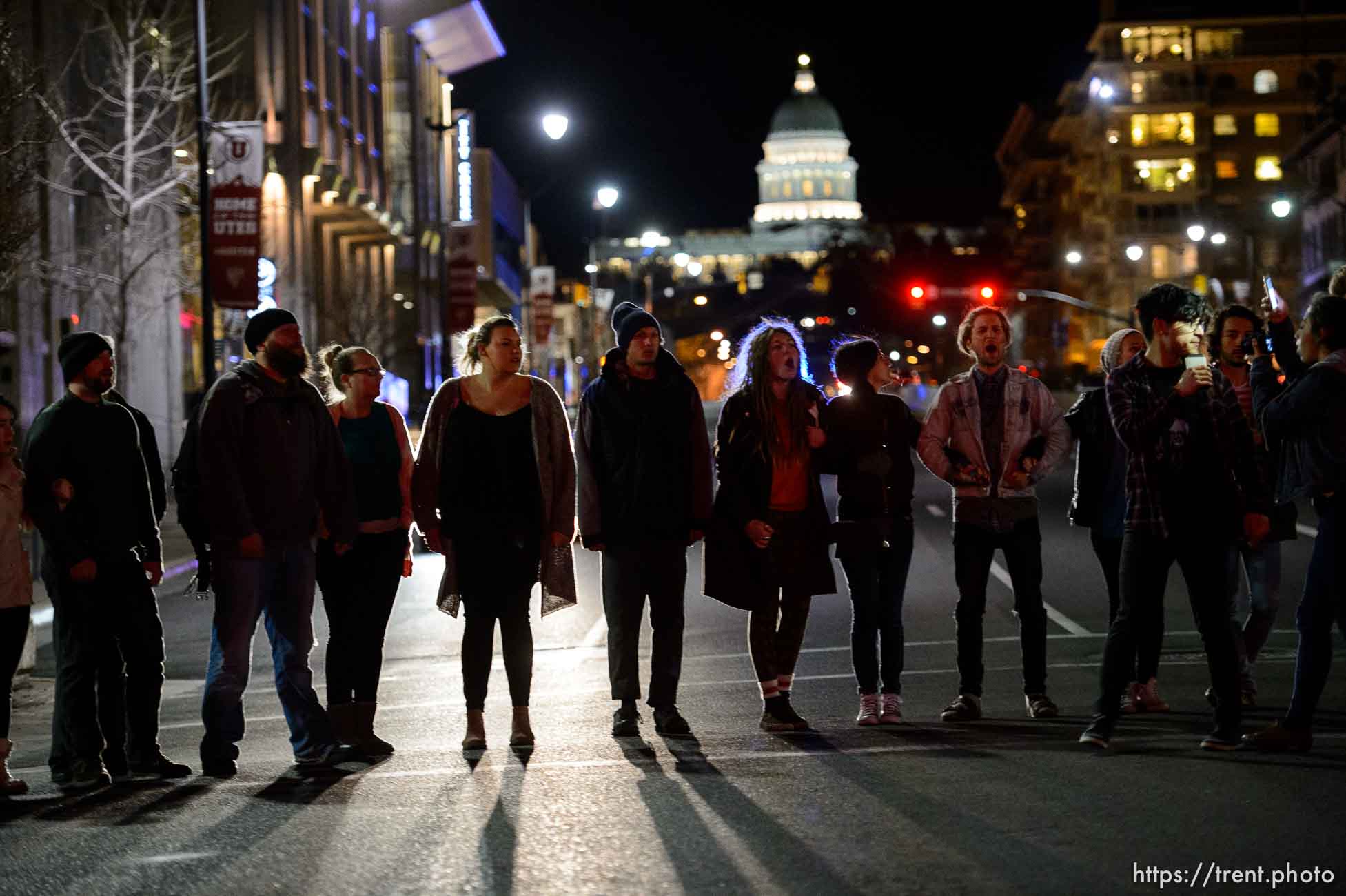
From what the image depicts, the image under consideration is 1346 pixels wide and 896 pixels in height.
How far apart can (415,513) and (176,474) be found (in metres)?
1.17

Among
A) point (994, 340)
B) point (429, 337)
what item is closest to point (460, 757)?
point (994, 340)

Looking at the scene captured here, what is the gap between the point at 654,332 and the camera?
29.9 feet

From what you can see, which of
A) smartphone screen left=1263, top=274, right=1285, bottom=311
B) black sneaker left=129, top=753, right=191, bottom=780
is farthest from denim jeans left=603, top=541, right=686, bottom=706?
smartphone screen left=1263, top=274, right=1285, bottom=311

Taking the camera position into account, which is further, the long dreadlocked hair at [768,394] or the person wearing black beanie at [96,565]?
the long dreadlocked hair at [768,394]

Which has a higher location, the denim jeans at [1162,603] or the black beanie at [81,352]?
the black beanie at [81,352]

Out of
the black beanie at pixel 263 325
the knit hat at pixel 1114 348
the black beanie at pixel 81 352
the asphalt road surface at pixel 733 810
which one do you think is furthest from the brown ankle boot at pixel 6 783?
the knit hat at pixel 1114 348

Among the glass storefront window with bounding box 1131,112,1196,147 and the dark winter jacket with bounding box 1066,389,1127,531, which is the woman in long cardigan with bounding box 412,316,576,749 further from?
the glass storefront window with bounding box 1131,112,1196,147

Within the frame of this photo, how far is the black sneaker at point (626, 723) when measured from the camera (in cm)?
896

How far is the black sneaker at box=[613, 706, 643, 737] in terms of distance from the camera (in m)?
8.96

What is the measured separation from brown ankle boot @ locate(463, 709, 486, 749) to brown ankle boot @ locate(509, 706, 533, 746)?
138 millimetres

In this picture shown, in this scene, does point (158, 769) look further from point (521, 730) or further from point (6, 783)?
point (521, 730)

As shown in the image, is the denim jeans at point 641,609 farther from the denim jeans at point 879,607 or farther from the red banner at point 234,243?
the red banner at point 234,243

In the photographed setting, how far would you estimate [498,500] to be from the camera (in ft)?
29.0

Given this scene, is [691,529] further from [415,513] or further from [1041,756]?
[1041,756]
